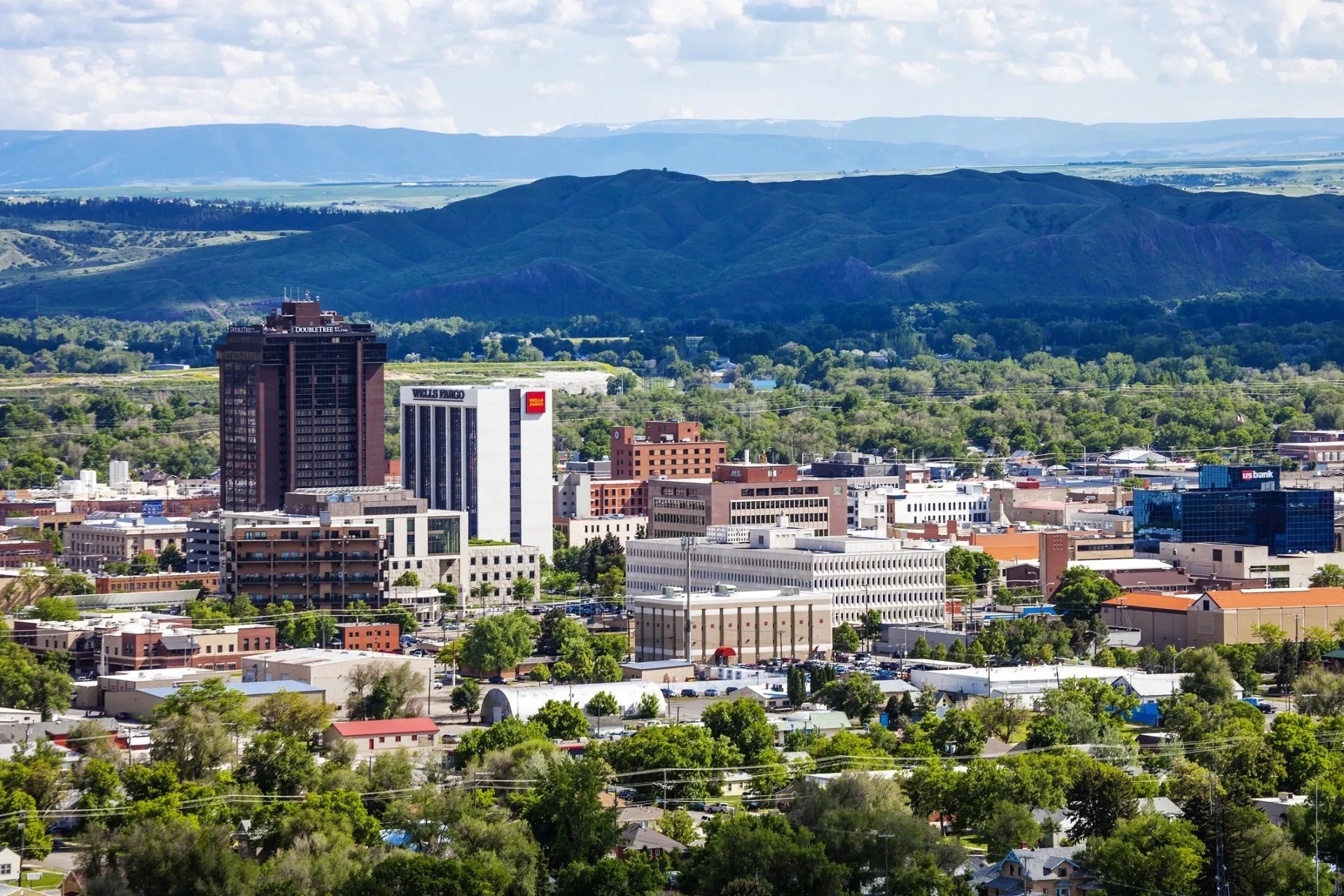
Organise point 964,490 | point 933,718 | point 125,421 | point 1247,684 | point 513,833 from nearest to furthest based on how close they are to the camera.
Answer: point 513,833 < point 933,718 < point 1247,684 < point 964,490 < point 125,421

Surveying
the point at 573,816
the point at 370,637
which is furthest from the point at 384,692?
the point at 573,816

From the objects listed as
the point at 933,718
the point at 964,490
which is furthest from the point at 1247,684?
the point at 964,490

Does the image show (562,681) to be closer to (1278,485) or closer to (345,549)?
(345,549)

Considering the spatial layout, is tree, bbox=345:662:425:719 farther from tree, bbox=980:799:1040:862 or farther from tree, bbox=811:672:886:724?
tree, bbox=980:799:1040:862

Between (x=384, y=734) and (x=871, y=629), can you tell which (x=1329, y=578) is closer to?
(x=871, y=629)

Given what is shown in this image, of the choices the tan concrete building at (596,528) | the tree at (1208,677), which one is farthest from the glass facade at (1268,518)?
the tree at (1208,677)

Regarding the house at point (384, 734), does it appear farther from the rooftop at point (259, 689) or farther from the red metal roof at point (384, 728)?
the rooftop at point (259, 689)
